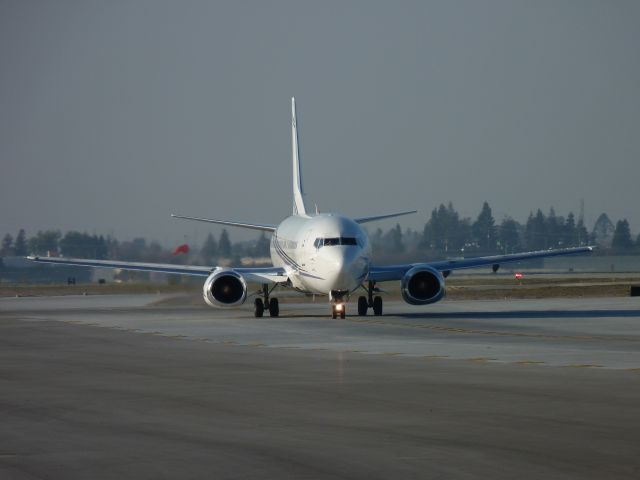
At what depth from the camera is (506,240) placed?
165 m

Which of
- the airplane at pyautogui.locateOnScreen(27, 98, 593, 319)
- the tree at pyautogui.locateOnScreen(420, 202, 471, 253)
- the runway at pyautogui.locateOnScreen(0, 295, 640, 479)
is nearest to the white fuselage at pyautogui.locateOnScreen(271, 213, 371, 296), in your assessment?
the airplane at pyautogui.locateOnScreen(27, 98, 593, 319)

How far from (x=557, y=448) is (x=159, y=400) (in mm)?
7950

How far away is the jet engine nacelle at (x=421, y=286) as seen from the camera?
174 ft

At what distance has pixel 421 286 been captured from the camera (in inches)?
2098

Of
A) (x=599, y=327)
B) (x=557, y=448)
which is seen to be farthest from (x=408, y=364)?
(x=599, y=327)

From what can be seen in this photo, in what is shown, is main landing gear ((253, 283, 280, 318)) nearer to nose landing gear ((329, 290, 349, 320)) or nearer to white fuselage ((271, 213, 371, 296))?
white fuselage ((271, 213, 371, 296))

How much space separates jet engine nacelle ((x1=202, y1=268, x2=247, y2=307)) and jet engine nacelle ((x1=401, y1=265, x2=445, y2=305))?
22.2 feet

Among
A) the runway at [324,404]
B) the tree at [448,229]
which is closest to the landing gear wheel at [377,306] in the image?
the runway at [324,404]

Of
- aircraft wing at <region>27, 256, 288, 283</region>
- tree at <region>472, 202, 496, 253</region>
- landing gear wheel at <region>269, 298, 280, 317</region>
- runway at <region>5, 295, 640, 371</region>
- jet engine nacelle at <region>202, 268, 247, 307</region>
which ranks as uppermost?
tree at <region>472, 202, 496, 253</region>

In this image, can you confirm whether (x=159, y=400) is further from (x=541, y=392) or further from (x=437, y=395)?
(x=541, y=392)

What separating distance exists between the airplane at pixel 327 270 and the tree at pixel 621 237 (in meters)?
108

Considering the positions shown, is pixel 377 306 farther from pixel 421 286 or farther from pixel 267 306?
pixel 267 306

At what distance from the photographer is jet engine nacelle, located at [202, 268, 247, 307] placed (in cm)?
5288

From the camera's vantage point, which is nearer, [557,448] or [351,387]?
[557,448]
